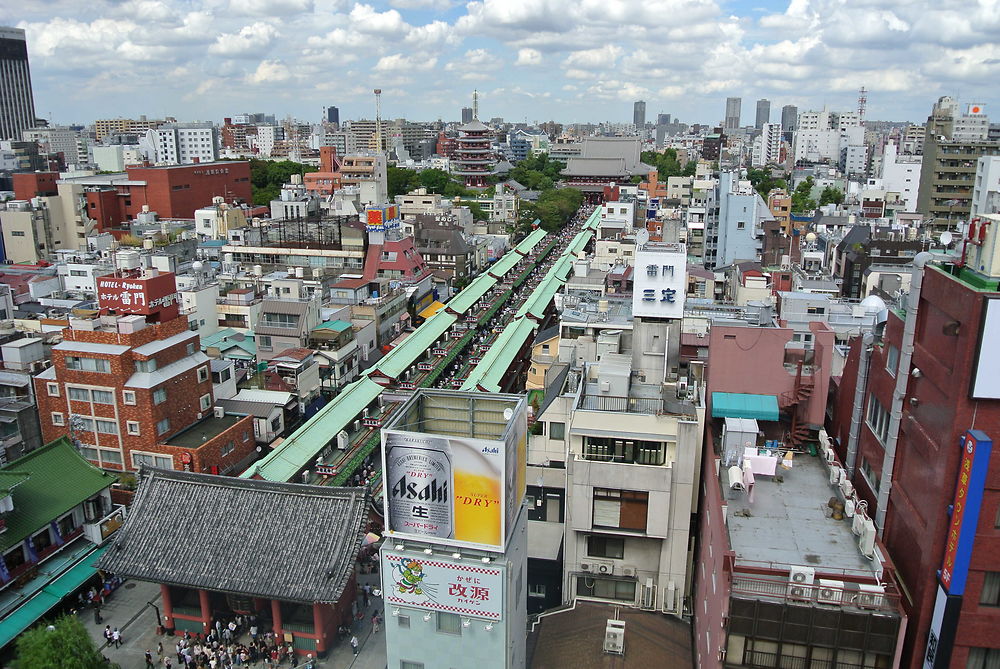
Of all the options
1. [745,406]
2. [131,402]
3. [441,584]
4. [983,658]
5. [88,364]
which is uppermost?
[745,406]

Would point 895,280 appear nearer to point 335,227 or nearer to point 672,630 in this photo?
point 672,630

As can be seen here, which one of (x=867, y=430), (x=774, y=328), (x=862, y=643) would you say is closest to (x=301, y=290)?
(x=774, y=328)

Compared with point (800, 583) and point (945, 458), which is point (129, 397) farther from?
point (945, 458)

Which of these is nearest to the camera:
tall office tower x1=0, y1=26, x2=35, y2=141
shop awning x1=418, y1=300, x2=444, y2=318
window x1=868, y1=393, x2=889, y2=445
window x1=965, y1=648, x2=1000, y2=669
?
window x1=965, y1=648, x2=1000, y2=669

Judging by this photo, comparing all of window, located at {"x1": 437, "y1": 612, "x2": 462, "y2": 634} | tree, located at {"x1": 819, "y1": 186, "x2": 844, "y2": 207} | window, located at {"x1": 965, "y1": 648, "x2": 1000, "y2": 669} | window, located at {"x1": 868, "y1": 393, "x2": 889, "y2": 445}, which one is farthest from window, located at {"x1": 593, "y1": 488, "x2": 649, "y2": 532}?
tree, located at {"x1": 819, "y1": 186, "x2": 844, "y2": 207}

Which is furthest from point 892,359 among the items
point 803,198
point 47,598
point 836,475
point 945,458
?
point 803,198

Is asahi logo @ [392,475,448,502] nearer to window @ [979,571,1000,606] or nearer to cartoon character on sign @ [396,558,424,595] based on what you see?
cartoon character on sign @ [396,558,424,595]
